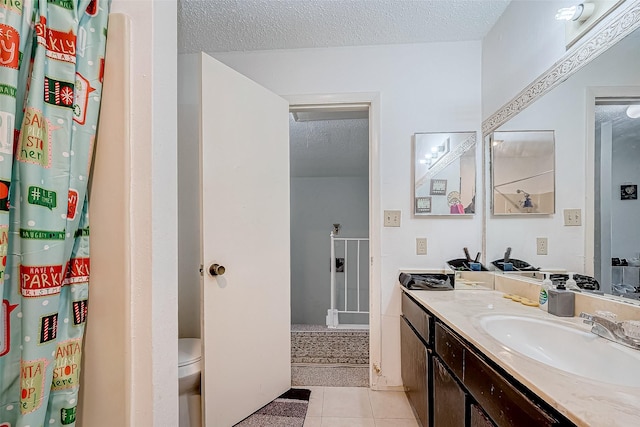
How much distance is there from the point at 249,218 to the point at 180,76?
4.17ft

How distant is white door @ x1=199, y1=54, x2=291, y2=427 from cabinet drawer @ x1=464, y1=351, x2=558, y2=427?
1189 mm

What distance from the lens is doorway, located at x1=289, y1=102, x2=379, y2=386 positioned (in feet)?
8.61

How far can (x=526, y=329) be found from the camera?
108 cm

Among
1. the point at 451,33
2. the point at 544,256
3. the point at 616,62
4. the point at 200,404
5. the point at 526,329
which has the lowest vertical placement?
the point at 200,404

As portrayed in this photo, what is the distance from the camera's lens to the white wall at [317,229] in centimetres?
513

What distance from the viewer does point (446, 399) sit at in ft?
3.67

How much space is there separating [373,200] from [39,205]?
167 centimetres

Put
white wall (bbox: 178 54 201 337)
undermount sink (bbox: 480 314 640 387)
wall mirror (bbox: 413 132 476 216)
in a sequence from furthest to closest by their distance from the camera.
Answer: white wall (bbox: 178 54 201 337) → wall mirror (bbox: 413 132 476 216) → undermount sink (bbox: 480 314 640 387)

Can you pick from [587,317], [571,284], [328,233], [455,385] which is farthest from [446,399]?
[328,233]

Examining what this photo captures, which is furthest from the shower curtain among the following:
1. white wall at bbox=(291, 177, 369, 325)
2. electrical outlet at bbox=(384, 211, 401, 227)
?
white wall at bbox=(291, 177, 369, 325)

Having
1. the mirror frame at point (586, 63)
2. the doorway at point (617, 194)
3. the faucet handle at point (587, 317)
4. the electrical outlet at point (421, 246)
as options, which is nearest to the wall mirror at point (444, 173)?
the electrical outlet at point (421, 246)

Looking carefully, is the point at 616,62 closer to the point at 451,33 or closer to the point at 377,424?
the point at 451,33

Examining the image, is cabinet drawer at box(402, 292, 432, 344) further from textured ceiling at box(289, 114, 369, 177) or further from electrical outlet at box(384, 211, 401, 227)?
Answer: textured ceiling at box(289, 114, 369, 177)

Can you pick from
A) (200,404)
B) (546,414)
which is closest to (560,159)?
(546,414)
